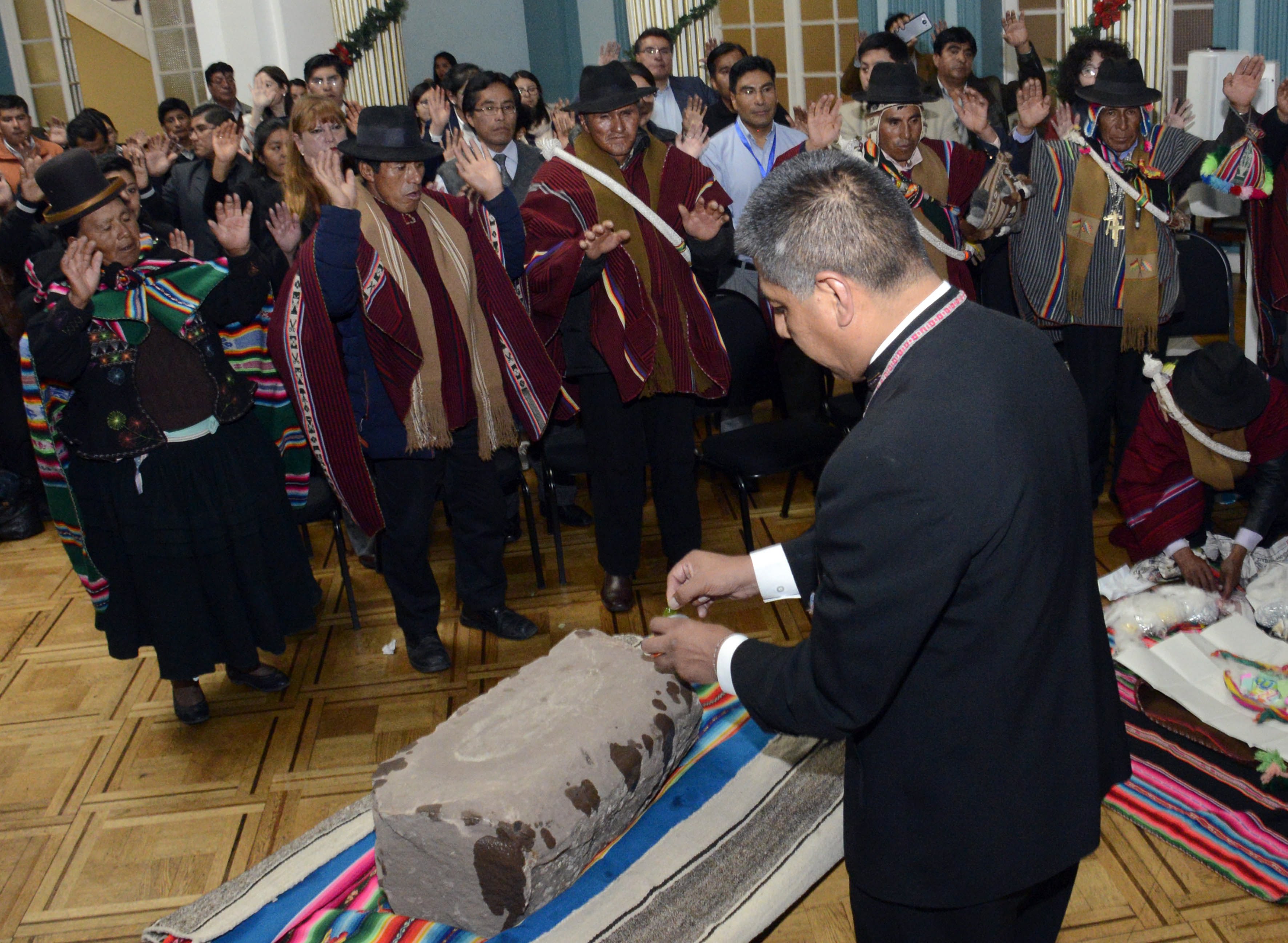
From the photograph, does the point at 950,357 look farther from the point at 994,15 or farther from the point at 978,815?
the point at 994,15

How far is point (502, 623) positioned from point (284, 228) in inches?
56.0

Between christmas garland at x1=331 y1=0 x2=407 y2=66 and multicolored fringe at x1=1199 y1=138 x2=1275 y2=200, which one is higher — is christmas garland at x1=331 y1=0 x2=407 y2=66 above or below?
above

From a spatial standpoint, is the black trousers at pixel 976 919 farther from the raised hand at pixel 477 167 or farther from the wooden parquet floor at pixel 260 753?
the raised hand at pixel 477 167

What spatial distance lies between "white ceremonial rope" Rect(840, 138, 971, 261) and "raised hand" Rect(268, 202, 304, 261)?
1852 mm

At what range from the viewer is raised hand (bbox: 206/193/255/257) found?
10.4ft

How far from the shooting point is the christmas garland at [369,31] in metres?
8.58

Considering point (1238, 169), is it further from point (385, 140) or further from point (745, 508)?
point (385, 140)

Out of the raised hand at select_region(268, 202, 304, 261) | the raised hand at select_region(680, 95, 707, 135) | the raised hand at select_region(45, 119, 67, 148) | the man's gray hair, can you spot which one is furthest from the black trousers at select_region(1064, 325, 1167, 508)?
the raised hand at select_region(45, 119, 67, 148)

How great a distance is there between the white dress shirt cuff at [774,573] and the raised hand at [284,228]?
216 centimetres

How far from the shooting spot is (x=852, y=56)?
843 cm

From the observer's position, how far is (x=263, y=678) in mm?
3586

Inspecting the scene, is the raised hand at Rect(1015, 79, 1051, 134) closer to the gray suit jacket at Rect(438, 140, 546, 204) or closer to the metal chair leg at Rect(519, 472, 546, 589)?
the gray suit jacket at Rect(438, 140, 546, 204)

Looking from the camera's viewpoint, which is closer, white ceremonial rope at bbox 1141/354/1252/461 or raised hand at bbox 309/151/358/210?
raised hand at bbox 309/151/358/210

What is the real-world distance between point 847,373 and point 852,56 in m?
7.57
